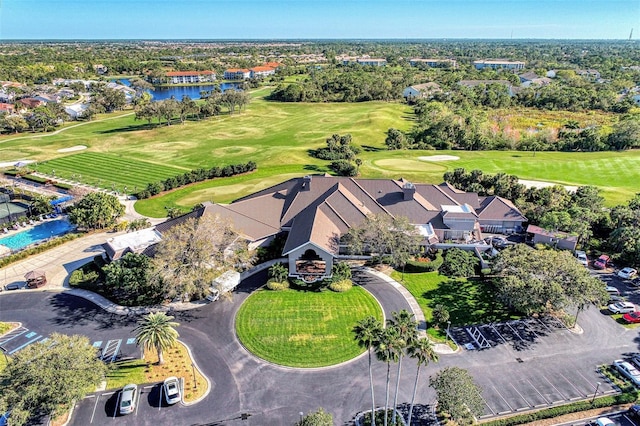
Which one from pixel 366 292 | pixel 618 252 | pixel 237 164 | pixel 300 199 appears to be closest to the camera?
pixel 366 292

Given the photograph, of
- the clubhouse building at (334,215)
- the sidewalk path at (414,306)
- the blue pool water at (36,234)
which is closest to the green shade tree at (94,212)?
the blue pool water at (36,234)

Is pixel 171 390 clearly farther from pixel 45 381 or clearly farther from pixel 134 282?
pixel 134 282

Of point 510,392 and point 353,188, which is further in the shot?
point 353,188

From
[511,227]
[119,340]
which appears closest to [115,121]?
[119,340]

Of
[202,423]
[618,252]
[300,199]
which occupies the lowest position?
[202,423]

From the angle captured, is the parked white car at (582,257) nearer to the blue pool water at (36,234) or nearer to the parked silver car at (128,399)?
the parked silver car at (128,399)

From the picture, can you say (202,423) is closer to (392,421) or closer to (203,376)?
(203,376)
